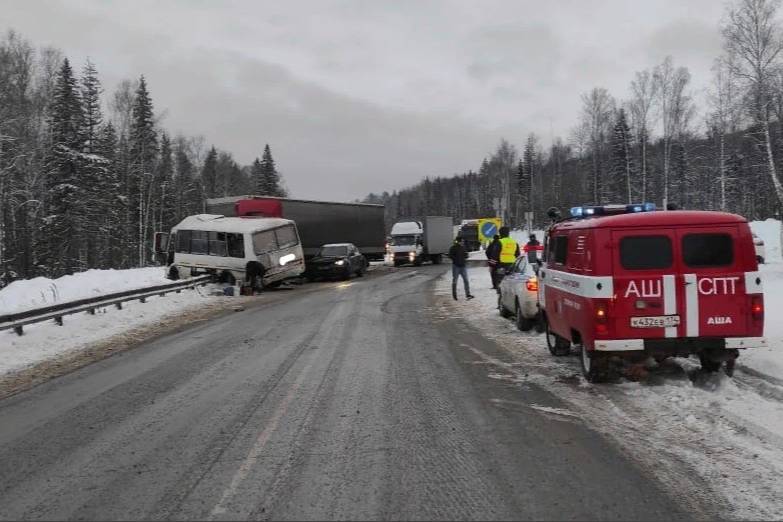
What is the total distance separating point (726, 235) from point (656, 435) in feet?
9.09

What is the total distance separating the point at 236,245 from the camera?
22203 mm

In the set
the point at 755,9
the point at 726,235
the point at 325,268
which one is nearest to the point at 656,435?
the point at 726,235

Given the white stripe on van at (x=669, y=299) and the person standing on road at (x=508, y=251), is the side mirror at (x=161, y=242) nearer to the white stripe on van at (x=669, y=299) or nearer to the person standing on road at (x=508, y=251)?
the person standing on road at (x=508, y=251)

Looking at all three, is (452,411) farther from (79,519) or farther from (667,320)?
(79,519)

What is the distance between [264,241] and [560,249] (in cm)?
1570

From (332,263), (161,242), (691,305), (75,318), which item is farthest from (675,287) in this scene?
(332,263)

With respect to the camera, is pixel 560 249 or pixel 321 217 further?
pixel 321 217

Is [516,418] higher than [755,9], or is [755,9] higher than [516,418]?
[755,9]

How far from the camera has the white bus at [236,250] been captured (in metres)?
22.2

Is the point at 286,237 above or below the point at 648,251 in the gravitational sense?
above

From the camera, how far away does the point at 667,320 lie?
22.9 ft

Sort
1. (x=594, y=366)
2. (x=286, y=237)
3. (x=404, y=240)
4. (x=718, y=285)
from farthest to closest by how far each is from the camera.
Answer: (x=404, y=240) < (x=286, y=237) < (x=594, y=366) < (x=718, y=285)

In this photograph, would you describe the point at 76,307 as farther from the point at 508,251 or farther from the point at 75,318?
the point at 508,251

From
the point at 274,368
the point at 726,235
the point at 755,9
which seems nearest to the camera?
the point at 726,235
